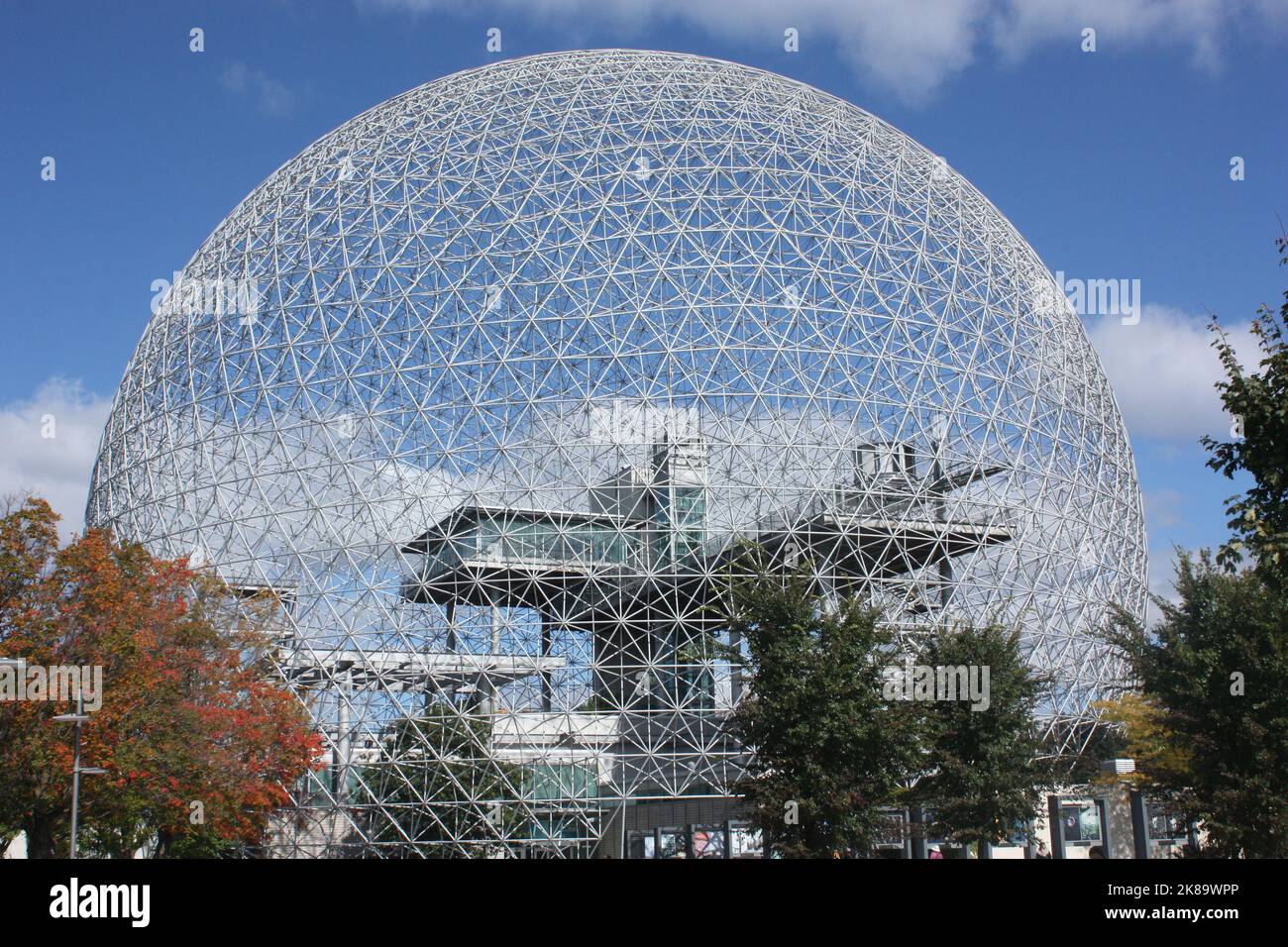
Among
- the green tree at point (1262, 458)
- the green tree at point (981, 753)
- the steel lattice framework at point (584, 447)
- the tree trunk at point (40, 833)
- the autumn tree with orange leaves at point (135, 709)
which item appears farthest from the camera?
the steel lattice framework at point (584, 447)

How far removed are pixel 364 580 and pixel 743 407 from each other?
1008cm

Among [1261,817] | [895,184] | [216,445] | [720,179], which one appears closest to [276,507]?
[216,445]

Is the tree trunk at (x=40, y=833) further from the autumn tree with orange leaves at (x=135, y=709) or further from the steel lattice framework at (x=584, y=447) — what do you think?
the steel lattice framework at (x=584, y=447)

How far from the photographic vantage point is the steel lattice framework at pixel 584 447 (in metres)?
28.7

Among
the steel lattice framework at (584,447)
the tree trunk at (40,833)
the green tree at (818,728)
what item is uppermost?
the steel lattice framework at (584,447)

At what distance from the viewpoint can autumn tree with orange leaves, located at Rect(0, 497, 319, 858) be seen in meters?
21.4

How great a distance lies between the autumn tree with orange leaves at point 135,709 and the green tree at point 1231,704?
18.1 metres

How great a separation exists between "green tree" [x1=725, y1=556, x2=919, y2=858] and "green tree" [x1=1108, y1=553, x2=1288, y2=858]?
513cm

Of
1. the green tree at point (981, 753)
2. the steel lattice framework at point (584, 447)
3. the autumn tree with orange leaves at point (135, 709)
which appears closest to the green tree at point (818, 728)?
the green tree at point (981, 753)

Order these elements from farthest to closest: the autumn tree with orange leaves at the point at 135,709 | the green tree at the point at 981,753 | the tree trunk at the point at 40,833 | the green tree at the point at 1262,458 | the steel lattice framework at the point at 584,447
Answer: the steel lattice framework at the point at 584,447
the green tree at the point at 981,753
the tree trunk at the point at 40,833
the autumn tree with orange leaves at the point at 135,709
the green tree at the point at 1262,458

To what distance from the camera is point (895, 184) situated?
1387 inches

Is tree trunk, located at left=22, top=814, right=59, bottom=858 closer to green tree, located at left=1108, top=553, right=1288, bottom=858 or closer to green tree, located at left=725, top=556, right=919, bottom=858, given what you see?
green tree, located at left=725, top=556, right=919, bottom=858

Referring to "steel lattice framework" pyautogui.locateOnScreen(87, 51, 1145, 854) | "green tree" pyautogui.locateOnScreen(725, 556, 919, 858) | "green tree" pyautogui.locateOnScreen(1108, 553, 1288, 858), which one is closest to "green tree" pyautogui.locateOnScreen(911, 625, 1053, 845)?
"green tree" pyautogui.locateOnScreen(725, 556, 919, 858)

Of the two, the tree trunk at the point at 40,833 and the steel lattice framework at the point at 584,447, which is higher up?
the steel lattice framework at the point at 584,447
